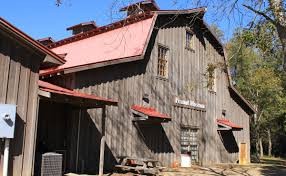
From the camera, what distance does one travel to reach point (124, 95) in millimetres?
17422

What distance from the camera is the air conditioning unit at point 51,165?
12.3 meters

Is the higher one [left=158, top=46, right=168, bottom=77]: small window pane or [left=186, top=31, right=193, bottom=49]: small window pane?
[left=186, top=31, right=193, bottom=49]: small window pane

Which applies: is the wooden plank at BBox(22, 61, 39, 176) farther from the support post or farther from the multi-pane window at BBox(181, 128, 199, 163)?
the multi-pane window at BBox(181, 128, 199, 163)

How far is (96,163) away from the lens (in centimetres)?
1602

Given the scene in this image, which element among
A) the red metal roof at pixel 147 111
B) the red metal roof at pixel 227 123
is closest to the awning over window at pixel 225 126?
the red metal roof at pixel 227 123

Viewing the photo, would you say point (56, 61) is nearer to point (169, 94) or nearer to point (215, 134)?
point (169, 94)

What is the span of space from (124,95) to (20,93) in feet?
21.0

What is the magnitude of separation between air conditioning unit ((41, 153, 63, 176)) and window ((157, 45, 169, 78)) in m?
8.53

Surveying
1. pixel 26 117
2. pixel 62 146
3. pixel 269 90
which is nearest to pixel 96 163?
pixel 62 146

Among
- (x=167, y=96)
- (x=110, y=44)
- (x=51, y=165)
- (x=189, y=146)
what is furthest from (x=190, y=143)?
(x=51, y=165)

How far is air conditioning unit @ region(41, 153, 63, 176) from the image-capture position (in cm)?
1229

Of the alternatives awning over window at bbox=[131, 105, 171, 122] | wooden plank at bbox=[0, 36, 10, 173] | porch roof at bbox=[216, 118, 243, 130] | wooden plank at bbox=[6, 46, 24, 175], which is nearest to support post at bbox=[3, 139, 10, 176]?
wooden plank at bbox=[6, 46, 24, 175]

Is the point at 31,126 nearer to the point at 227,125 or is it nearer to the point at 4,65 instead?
the point at 4,65

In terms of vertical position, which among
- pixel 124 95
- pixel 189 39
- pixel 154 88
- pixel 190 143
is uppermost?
pixel 189 39
